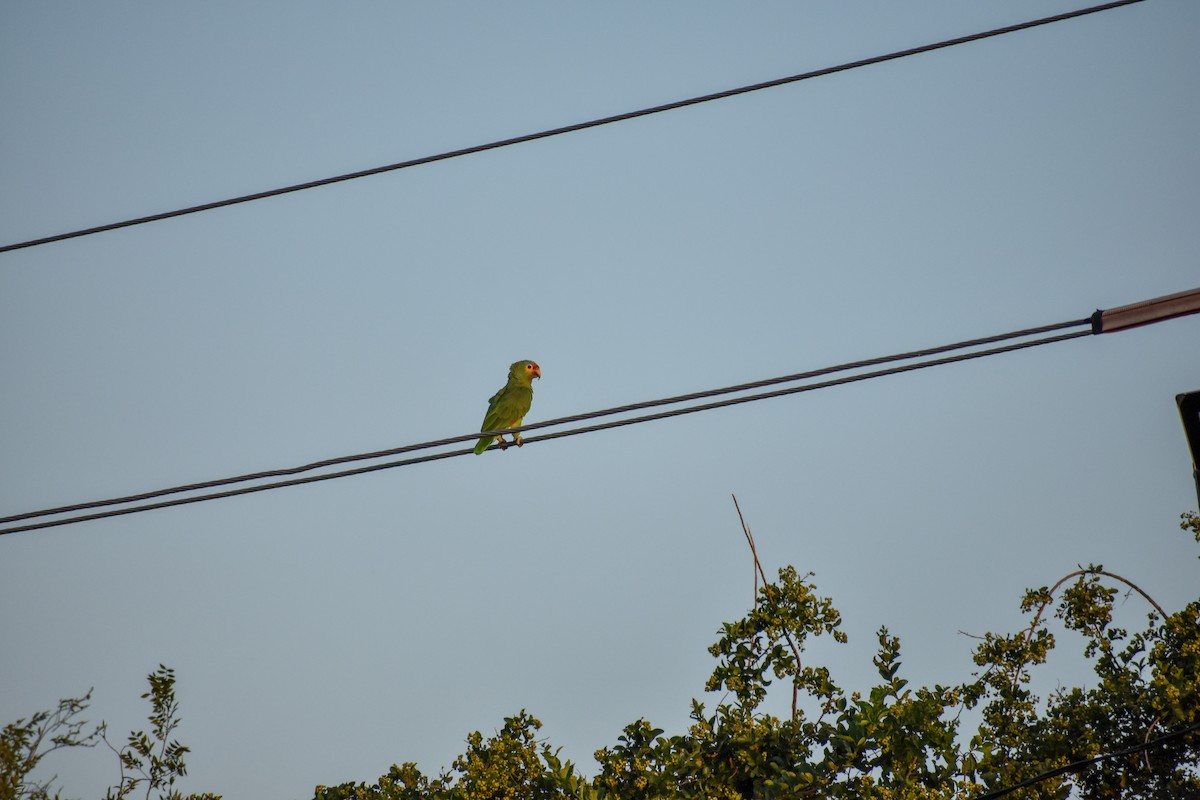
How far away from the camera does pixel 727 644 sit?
8484 millimetres

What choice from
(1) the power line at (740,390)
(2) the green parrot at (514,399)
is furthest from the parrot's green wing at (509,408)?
(1) the power line at (740,390)

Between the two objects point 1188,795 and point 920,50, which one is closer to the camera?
point 920,50

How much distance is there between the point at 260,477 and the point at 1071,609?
7071 millimetres

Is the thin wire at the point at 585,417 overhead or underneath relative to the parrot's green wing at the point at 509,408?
underneath

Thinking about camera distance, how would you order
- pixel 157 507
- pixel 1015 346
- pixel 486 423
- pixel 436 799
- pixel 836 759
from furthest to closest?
pixel 486 423
pixel 436 799
pixel 836 759
pixel 157 507
pixel 1015 346

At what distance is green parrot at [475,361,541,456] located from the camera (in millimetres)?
10438

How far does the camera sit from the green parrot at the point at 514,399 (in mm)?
10438

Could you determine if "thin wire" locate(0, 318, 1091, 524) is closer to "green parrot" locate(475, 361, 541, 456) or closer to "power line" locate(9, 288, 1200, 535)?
"power line" locate(9, 288, 1200, 535)

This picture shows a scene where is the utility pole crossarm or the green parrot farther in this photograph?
the green parrot

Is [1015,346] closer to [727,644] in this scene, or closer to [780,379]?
[780,379]

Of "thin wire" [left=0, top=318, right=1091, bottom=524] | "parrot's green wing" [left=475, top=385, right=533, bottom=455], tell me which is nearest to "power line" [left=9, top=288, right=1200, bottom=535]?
"thin wire" [left=0, top=318, right=1091, bottom=524]

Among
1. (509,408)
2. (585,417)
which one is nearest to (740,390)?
(585,417)

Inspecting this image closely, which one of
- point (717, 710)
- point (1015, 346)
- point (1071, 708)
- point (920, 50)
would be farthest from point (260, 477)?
point (1071, 708)

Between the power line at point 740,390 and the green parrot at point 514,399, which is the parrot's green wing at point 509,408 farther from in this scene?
the power line at point 740,390
